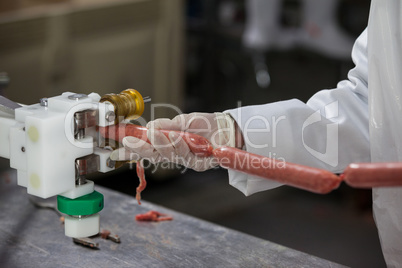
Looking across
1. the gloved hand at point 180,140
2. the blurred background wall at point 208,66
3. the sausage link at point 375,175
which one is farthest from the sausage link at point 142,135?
the blurred background wall at point 208,66

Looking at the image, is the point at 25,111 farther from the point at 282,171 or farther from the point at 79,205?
the point at 282,171

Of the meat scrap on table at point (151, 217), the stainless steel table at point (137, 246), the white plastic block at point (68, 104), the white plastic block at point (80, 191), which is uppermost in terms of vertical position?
the white plastic block at point (68, 104)

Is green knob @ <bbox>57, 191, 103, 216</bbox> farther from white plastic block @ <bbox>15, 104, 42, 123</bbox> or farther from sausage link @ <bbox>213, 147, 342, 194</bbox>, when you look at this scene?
sausage link @ <bbox>213, 147, 342, 194</bbox>

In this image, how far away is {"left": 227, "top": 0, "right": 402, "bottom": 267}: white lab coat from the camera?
104cm

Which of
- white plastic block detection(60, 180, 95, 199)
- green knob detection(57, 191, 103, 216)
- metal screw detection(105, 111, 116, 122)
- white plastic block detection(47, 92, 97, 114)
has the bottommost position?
green knob detection(57, 191, 103, 216)

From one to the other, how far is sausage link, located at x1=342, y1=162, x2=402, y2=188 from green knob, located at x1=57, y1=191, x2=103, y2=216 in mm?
419

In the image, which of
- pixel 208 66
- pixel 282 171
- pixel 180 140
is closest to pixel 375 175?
pixel 282 171

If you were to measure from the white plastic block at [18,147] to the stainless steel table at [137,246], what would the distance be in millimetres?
207

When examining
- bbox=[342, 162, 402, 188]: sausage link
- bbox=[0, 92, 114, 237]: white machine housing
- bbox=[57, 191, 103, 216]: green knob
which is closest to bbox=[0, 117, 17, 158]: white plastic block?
bbox=[0, 92, 114, 237]: white machine housing

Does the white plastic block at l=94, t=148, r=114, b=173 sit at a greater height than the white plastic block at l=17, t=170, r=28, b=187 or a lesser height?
greater

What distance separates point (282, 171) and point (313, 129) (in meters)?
0.32

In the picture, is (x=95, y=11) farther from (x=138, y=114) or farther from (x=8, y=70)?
(x=138, y=114)

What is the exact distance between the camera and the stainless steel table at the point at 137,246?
1028mm

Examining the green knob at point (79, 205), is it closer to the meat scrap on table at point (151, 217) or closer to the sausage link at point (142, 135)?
the sausage link at point (142, 135)
